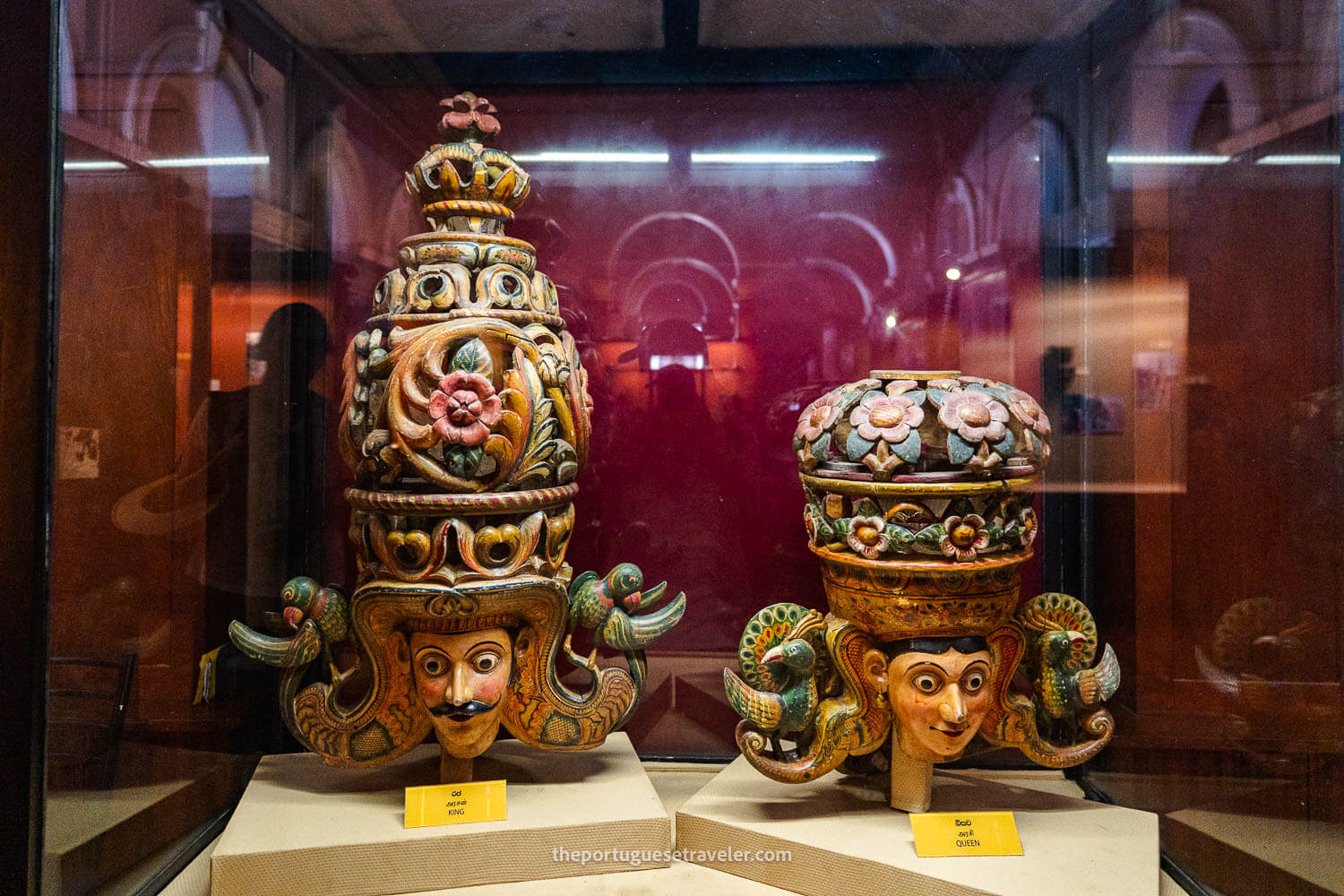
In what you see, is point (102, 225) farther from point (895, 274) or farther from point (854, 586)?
point (895, 274)

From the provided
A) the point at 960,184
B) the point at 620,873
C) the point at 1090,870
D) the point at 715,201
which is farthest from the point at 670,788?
the point at 960,184

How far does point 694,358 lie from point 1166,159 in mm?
1119

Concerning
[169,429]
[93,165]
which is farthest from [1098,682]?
[93,165]

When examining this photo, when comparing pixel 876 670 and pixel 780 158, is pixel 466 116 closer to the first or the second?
pixel 780 158

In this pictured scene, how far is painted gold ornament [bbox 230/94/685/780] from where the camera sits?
1927 mm

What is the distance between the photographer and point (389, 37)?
2.46m

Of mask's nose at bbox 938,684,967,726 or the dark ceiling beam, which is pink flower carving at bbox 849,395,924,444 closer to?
mask's nose at bbox 938,684,967,726

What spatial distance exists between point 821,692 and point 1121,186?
4.34ft

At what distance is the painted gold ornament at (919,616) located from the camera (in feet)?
6.05

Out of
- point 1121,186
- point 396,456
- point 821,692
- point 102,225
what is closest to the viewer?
point 102,225

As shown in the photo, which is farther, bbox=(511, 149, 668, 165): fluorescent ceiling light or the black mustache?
bbox=(511, 149, 668, 165): fluorescent ceiling light

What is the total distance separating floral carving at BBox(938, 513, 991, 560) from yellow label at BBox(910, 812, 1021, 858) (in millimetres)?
506

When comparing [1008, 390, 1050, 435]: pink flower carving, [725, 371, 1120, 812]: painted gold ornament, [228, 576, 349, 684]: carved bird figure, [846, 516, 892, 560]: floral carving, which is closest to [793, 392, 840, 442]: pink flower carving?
[725, 371, 1120, 812]: painted gold ornament

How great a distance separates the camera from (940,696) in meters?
1.89
